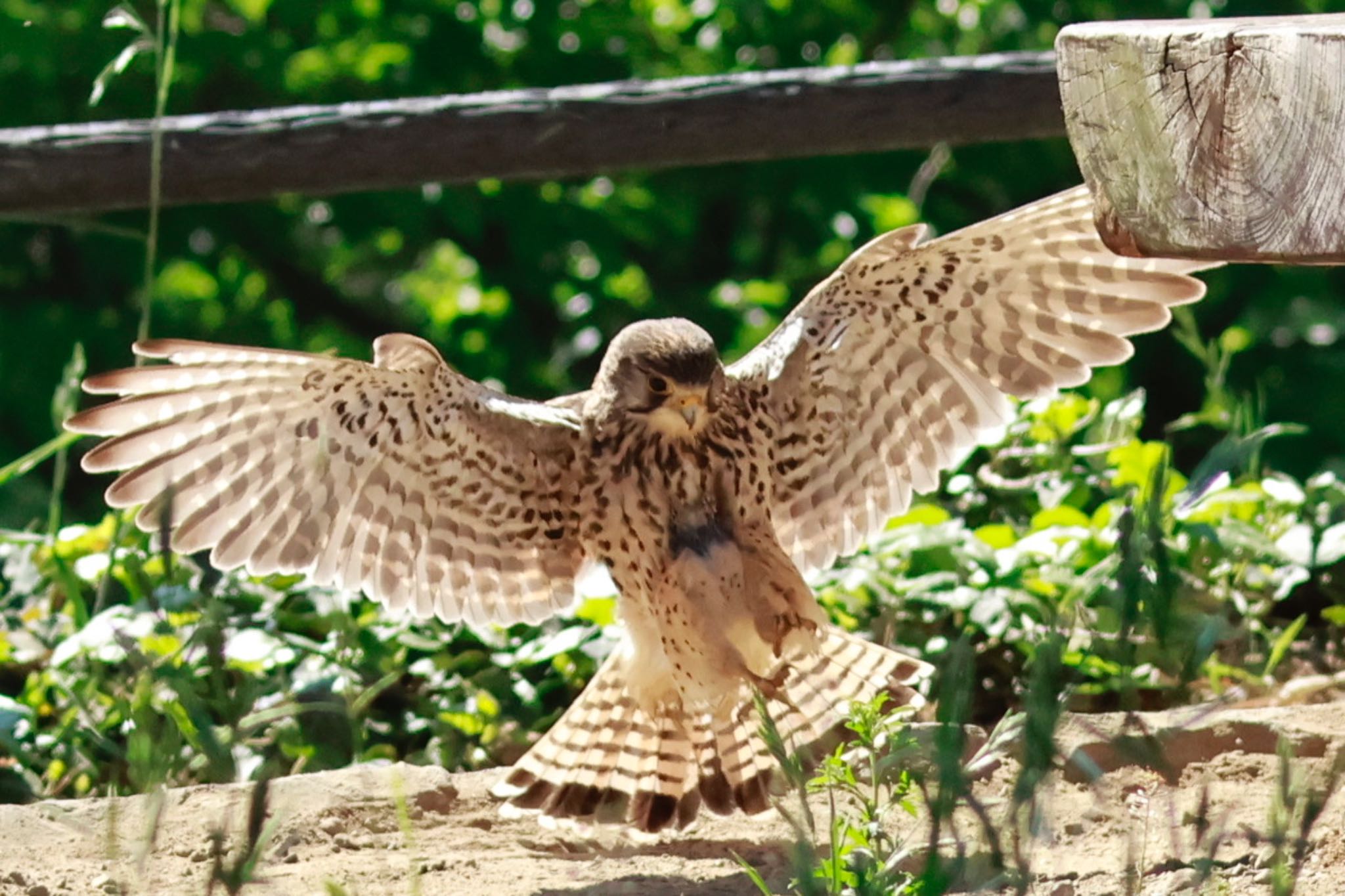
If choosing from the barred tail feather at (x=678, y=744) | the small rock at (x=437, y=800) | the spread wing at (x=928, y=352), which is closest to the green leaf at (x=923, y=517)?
the spread wing at (x=928, y=352)

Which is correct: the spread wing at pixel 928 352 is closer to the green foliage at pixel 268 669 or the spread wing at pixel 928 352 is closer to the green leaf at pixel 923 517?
the green leaf at pixel 923 517

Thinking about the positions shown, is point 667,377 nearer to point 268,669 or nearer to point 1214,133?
point 268,669

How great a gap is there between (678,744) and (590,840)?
0.82ft

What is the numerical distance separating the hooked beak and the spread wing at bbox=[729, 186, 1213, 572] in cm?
15

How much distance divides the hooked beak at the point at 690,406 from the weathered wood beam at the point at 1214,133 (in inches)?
52.0

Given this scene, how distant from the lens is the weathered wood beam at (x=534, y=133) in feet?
13.7

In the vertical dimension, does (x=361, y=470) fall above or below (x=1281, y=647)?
above

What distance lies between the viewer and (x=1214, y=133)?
1.97 metres

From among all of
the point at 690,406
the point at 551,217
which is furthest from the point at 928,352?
the point at 551,217

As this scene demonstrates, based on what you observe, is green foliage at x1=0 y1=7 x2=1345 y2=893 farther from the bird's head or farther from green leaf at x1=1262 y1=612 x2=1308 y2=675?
the bird's head

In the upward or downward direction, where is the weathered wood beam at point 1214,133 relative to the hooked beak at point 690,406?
upward

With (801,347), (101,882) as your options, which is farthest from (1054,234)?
(101,882)

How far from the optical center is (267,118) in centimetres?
424

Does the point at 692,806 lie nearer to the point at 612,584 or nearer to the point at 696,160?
the point at 612,584
